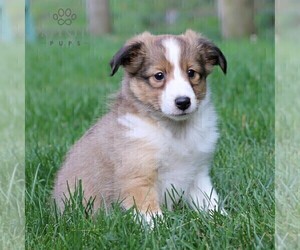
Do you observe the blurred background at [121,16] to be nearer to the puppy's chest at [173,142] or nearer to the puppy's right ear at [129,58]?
the puppy's right ear at [129,58]

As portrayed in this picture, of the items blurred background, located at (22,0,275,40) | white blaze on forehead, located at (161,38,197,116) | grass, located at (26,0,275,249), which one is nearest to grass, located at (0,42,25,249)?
grass, located at (26,0,275,249)

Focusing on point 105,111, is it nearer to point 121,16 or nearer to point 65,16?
point 65,16

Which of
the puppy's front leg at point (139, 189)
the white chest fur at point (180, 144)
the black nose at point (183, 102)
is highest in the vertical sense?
the black nose at point (183, 102)

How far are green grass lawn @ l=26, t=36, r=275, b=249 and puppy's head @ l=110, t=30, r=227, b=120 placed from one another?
17.7 inches

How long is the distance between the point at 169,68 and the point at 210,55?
0.35 metres

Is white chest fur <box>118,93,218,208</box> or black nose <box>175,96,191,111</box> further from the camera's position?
white chest fur <box>118,93,218,208</box>

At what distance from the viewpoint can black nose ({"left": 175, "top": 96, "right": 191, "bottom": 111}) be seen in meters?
4.04

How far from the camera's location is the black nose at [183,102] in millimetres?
4039

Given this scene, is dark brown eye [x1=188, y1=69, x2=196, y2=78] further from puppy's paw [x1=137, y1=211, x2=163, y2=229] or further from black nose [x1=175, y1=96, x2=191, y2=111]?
puppy's paw [x1=137, y1=211, x2=163, y2=229]

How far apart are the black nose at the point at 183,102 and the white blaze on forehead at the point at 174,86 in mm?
14

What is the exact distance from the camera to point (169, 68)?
409 centimetres

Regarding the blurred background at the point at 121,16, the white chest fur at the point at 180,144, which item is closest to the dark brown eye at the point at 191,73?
the white chest fur at the point at 180,144

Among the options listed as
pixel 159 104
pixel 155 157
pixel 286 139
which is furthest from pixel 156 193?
pixel 286 139

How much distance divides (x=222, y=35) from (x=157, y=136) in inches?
129
